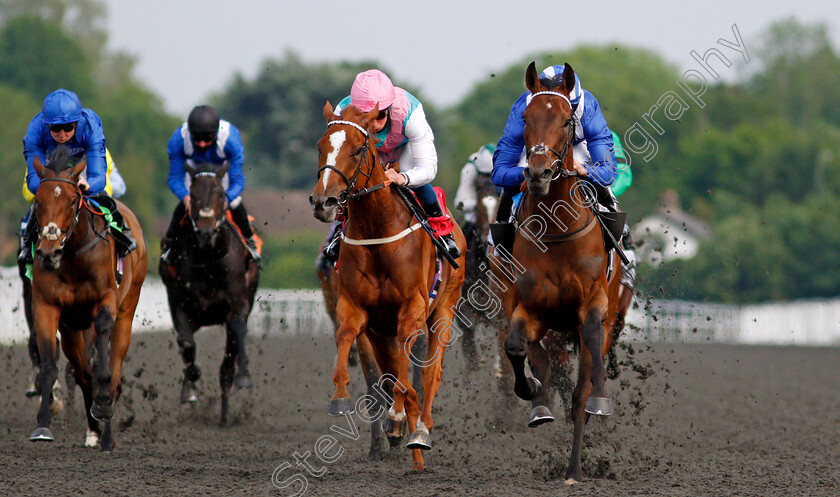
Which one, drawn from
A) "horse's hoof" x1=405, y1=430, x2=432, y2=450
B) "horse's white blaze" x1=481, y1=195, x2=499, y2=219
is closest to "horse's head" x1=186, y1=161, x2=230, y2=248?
"horse's white blaze" x1=481, y1=195, x2=499, y2=219

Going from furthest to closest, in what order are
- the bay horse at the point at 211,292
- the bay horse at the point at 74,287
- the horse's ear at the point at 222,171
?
the bay horse at the point at 211,292 < the horse's ear at the point at 222,171 < the bay horse at the point at 74,287

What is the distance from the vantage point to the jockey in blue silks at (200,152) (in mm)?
9430

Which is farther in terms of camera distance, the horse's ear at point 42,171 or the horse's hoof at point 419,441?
the horse's ear at point 42,171

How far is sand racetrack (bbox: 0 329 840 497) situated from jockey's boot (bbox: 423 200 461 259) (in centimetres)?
145

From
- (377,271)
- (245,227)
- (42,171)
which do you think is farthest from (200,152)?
(377,271)

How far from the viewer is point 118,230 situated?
793 cm

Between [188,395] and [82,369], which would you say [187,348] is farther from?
[82,369]

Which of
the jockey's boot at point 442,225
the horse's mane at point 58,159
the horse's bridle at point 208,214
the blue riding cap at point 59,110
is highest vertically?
the blue riding cap at point 59,110

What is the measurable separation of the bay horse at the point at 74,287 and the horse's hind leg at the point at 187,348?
1684 millimetres

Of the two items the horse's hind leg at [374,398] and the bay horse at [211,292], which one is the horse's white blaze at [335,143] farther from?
the bay horse at [211,292]

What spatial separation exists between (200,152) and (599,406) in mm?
4850

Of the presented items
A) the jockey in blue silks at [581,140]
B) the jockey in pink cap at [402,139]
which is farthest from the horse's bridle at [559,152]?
the jockey in pink cap at [402,139]

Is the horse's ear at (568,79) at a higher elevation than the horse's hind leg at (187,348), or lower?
higher

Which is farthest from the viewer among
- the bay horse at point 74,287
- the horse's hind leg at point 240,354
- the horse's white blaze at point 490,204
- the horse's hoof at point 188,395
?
the horse's white blaze at point 490,204
